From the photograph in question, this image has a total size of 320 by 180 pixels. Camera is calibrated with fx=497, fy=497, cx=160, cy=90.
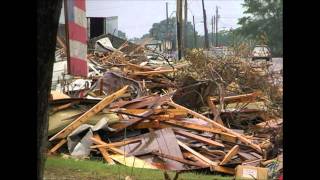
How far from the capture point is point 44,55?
6.92ft

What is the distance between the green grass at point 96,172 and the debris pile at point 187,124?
0.36 meters

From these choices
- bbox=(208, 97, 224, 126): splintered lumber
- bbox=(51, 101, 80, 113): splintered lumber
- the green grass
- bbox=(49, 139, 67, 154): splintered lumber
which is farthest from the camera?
bbox=(208, 97, 224, 126): splintered lumber

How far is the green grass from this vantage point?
22.2 ft

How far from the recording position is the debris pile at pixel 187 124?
8297 mm

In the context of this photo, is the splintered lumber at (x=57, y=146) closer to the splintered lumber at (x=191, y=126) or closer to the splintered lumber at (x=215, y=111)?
the splintered lumber at (x=191, y=126)

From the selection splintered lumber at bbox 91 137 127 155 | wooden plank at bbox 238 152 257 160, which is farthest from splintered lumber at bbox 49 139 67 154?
wooden plank at bbox 238 152 257 160

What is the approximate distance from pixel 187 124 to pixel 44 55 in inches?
303

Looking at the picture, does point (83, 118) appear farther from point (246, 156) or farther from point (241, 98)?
point (241, 98)

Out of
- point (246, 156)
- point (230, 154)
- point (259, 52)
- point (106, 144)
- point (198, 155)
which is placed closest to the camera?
point (230, 154)

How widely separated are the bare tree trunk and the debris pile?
454 centimetres

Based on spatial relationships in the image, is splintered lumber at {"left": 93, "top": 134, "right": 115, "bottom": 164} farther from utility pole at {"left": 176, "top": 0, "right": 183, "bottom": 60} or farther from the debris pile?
utility pole at {"left": 176, "top": 0, "right": 183, "bottom": 60}

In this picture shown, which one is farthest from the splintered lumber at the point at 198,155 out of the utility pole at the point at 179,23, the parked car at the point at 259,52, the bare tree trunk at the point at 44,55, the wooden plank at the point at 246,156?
the utility pole at the point at 179,23

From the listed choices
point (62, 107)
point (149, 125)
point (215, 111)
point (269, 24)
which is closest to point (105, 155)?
point (149, 125)

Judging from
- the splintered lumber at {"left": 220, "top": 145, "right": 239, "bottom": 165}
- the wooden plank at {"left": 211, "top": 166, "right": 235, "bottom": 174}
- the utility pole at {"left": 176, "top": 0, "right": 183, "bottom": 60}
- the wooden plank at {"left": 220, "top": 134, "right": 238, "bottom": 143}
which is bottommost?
the wooden plank at {"left": 211, "top": 166, "right": 235, "bottom": 174}
